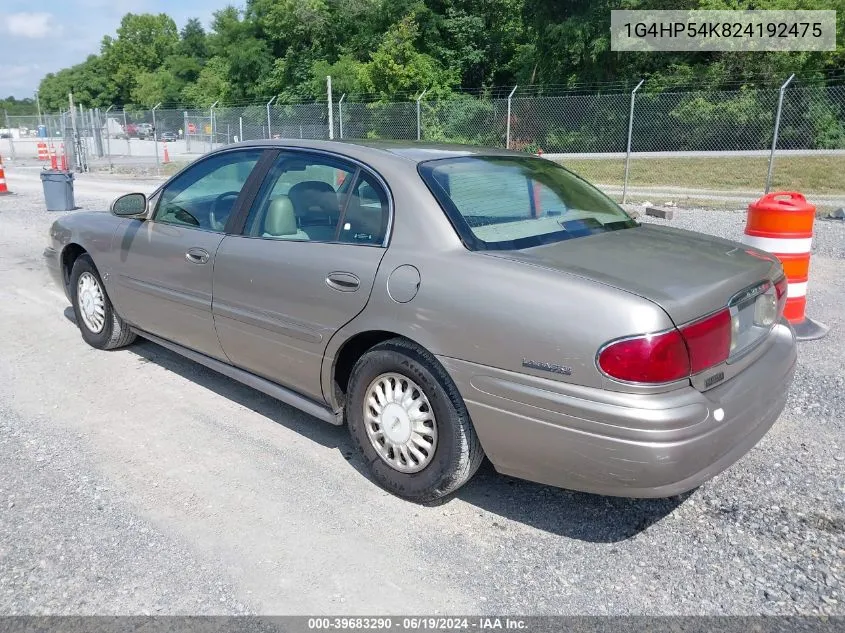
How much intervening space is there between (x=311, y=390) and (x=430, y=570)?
120cm

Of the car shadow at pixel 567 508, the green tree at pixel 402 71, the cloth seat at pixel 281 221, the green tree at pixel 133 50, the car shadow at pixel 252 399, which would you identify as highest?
the green tree at pixel 133 50

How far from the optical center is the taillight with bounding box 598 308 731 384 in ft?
8.08

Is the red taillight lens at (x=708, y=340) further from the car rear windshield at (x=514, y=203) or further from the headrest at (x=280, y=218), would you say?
the headrest at (x=280, y=218)

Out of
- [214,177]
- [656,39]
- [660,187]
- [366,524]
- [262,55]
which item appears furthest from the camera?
[262,55]

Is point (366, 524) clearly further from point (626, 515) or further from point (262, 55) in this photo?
point (262, 55)

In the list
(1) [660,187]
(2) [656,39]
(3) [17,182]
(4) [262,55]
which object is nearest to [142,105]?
(4) [262,55]

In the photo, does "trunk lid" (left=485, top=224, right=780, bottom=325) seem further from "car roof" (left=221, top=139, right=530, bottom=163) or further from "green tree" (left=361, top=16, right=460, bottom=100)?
"green tree" (left=361, top=16, right=460, bottom=100)

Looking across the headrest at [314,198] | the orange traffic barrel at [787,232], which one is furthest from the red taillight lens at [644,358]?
the orange traffic barrel at [787,232]

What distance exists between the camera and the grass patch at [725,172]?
1886 cm

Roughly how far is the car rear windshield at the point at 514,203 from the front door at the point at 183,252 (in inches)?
51.8

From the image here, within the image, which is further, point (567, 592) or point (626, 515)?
point (626, 515)

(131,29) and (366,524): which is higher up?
(131,29)

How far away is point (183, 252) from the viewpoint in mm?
4176

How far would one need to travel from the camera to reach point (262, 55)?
4734cm
